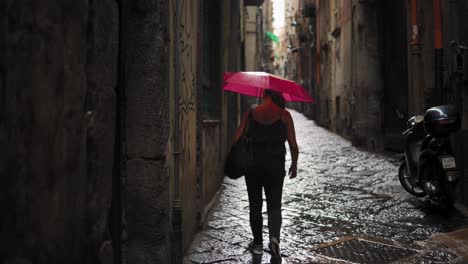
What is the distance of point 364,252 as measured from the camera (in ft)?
13.6

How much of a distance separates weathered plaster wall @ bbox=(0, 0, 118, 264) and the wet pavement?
1775mm

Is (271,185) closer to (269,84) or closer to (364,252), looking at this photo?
(269,84)

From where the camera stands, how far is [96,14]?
2.34 meters

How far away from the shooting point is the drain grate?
3.99 metres

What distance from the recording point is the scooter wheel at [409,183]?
601cm

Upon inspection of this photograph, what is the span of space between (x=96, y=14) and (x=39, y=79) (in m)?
0.66

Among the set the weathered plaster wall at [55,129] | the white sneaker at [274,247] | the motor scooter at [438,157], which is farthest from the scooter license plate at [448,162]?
the weathered plaster wall at [55,129]

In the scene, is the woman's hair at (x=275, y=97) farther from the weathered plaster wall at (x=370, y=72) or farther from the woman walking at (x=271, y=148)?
the weathered plaster wall at (x=370, y=72)

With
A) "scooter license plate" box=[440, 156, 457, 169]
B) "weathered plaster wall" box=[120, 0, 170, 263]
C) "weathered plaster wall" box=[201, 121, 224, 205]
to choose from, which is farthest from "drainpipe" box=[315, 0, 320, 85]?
"weathered plaster wall" box=[120, 0, 170, 263]

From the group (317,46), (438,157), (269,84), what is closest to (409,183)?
(438,157)

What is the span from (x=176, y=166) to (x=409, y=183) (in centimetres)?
378

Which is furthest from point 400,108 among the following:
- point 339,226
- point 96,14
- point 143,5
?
point 96,14

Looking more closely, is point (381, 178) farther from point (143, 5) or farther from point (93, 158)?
point (93, 158)

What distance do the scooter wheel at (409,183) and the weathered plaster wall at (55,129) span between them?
446cm
